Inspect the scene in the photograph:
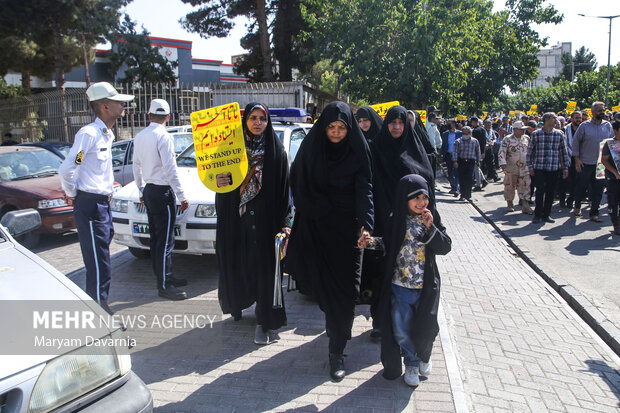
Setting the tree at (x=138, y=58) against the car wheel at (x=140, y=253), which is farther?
the tree at (x=138, y=58)

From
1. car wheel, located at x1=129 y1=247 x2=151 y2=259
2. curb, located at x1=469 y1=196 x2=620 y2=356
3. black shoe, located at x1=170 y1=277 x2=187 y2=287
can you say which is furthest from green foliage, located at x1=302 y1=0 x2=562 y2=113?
black shoe, located at x1=170 y1=277 x2=187 y2=287

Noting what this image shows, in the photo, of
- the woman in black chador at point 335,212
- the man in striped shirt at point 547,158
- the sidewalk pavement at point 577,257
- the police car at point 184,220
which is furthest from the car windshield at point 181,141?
the man in striped shirt at point 547,158

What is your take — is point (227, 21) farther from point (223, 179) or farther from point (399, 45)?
point (223, 179)

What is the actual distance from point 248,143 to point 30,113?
17465 mm

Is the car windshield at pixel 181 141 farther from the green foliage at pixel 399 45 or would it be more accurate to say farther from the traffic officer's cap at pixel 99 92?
the green foliage at pixel 399 45

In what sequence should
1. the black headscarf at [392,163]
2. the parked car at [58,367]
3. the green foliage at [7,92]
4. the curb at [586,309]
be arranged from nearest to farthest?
the parked car at [58,367], the black headscarf at [392,163], the curb at [586,309], the green foliage at [7,92]

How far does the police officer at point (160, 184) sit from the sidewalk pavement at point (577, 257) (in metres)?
4.38

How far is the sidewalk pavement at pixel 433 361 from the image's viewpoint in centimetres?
344

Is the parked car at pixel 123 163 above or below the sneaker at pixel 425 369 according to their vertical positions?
above

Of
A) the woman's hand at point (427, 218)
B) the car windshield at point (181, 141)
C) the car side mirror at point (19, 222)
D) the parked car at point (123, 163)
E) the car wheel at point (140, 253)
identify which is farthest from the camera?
the parked car at point (123, 163)

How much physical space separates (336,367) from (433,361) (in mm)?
854

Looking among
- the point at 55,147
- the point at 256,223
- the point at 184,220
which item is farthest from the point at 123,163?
the point at 256,223

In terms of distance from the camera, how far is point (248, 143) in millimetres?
4336

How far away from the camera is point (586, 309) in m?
5.32
